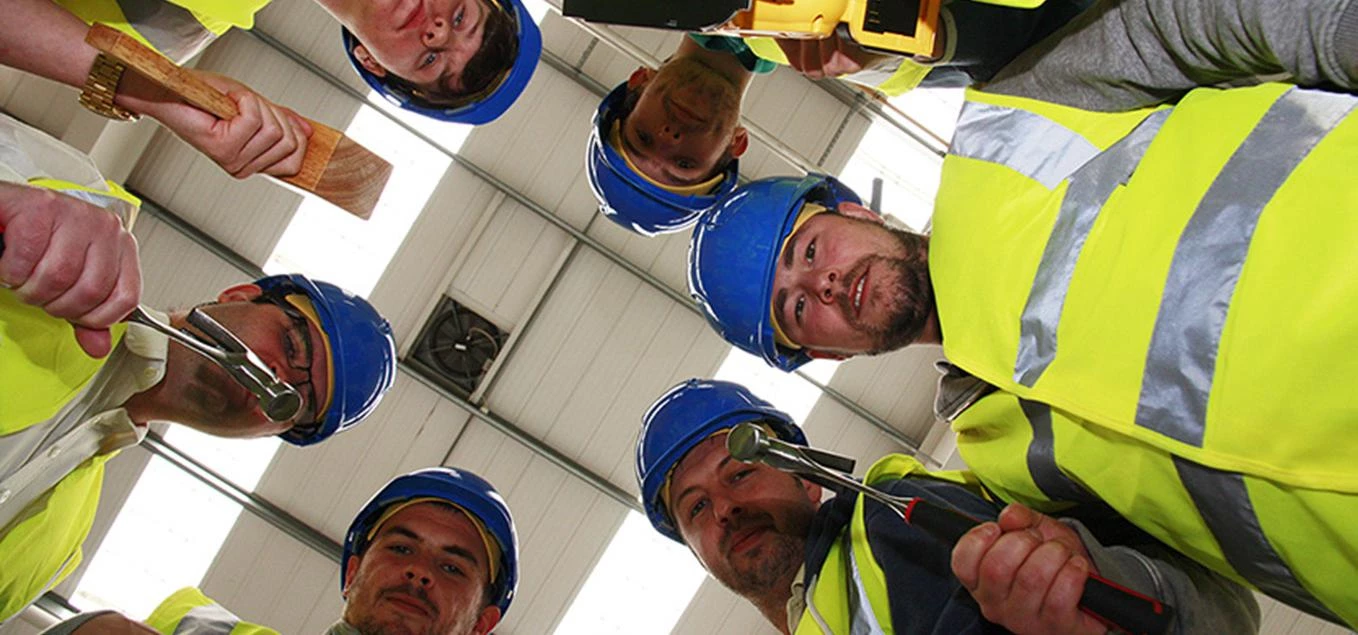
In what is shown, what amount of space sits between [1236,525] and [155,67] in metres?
2.83

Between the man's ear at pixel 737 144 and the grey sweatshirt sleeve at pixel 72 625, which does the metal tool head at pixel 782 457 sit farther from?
the grey sweatshirt sleeve at pixel 72 625

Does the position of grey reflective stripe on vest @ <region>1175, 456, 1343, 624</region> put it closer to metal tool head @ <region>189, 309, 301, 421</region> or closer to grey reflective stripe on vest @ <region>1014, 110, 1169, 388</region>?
grey reflective stripe on vest @ <region>1014, 110, 1169, 388</region>

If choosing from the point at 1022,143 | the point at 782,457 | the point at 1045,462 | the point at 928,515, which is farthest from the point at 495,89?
the point at 1045,462

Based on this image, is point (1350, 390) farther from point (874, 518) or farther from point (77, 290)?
point (77, 290)

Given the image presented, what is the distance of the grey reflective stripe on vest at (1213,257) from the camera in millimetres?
1915

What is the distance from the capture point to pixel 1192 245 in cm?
199

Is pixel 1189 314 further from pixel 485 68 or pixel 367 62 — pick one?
pixel 367 62

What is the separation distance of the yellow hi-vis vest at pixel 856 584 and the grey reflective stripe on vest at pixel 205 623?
232cm

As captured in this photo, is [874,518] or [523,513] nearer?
[874,518]

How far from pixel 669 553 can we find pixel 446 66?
4.91 metres

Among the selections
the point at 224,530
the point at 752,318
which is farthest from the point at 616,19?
the point at 224,530

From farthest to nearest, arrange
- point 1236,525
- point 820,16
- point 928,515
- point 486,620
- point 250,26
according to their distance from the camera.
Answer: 1. point 486,620
2. point 250,26
3. point 820,16
4. point 928,515
5. point 1236,525

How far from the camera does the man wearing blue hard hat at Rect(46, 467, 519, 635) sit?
4027mm

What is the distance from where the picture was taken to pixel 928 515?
256 cm
